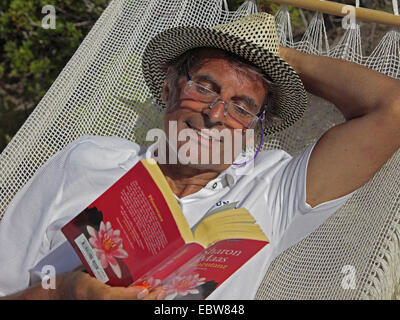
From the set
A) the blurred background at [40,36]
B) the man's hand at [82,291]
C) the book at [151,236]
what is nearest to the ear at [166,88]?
the book at [151,236]

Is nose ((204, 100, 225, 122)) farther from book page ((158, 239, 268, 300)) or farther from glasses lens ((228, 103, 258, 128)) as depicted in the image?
book page ((158, 239, 268, 300))

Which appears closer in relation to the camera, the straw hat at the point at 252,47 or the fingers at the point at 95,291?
the fingers at the point at 95,291

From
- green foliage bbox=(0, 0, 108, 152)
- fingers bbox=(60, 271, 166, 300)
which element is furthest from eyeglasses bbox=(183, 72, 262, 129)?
green foliage bbox=(0, 0, 108, 152)

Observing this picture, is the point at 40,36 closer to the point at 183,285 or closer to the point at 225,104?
the point at 225,104

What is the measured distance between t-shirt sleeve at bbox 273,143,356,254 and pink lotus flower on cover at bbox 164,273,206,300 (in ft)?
1.41

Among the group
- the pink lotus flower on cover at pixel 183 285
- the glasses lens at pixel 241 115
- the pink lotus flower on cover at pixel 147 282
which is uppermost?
the glasses lens at pixel 241 115

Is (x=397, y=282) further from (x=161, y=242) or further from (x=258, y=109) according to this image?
(x=161, y=242)

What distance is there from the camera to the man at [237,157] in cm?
165

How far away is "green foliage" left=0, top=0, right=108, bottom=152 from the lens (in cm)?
337

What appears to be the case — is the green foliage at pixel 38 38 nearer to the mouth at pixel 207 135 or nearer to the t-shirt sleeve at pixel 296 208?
the mouth at pixel 207 135

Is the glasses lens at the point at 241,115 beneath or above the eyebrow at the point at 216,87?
beneath

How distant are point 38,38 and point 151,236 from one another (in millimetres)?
2646

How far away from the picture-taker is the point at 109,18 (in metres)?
2.44

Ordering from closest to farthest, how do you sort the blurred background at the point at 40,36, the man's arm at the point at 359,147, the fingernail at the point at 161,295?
the fingernail at the point at 161,295, the man's arm at the point at 359,147, the blurred background at the point at 40,36
